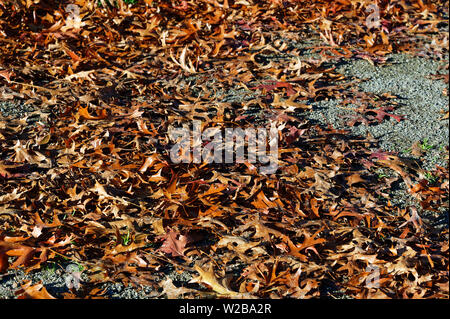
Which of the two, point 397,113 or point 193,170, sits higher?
point 397,113

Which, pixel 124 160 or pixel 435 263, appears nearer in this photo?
pixel 435 263

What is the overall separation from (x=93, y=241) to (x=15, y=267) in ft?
1.40

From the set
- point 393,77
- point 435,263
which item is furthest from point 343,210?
point 393,77

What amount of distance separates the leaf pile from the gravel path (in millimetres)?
78

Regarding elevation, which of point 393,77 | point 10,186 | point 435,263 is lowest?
Result: point 435,263

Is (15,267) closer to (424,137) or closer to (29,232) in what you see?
(29,232)

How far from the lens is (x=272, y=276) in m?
2.59

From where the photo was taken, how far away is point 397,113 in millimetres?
3893
